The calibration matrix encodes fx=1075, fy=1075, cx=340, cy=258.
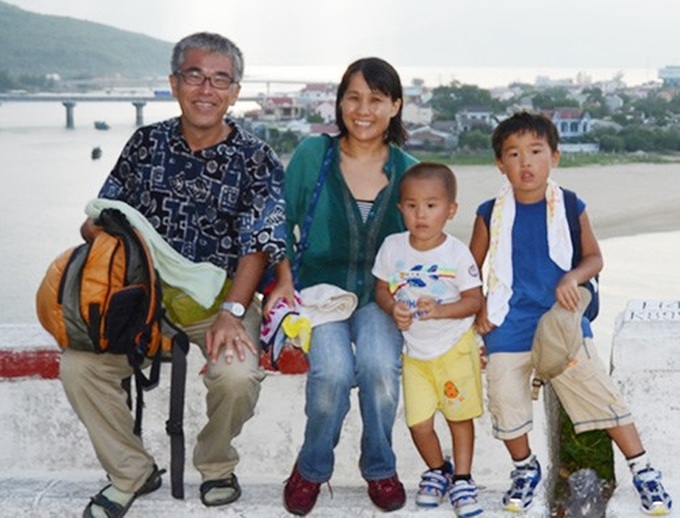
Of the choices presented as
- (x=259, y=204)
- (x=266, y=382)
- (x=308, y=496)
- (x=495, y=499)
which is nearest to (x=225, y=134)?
(x=259, y=204)

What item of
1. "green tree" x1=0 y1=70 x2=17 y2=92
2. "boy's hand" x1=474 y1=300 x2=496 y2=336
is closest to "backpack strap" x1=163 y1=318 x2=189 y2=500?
"boy's hand" x1=474 y1=300 x2=496 y2=336

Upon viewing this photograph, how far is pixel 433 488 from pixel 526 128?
91 cm

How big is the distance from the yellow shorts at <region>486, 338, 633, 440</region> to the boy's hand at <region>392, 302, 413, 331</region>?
0.24 m

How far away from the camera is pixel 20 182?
4200 centimetres

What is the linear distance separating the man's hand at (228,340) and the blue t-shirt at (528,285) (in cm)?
59

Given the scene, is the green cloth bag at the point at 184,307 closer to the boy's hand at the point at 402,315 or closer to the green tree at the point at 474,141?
the boy's hand at the point at 402,315

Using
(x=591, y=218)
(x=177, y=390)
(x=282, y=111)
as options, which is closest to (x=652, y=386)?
(x=177, y=390)

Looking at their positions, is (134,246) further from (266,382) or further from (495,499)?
(495,499)

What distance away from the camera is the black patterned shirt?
2762 millimetres

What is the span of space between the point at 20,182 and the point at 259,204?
4124 cm

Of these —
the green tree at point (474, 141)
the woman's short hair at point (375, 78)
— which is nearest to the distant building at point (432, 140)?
the green tree at point (474, 141)

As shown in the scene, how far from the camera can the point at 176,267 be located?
8.79ft

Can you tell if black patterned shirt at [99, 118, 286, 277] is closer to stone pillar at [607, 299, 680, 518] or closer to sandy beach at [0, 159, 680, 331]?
stone pillar at [607, 299, 680, 518]

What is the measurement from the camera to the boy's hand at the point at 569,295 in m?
2.51
